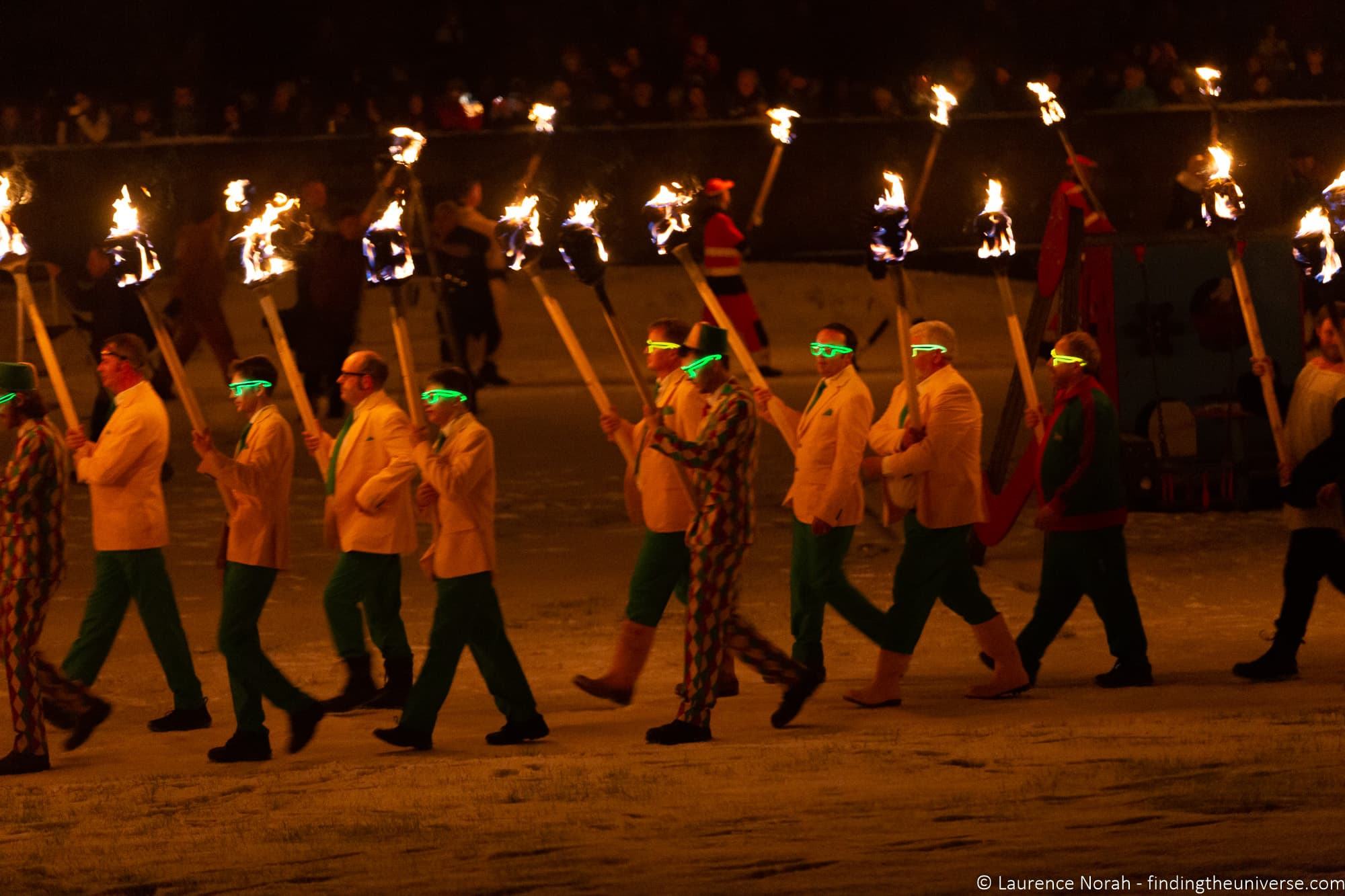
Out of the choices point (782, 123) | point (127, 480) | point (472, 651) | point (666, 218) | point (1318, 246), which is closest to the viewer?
point (472, 651)

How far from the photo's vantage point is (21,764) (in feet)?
28.6

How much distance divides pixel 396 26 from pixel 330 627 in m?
20.3

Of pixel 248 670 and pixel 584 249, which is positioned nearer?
pixel 248 670

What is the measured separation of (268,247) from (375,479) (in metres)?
1.16

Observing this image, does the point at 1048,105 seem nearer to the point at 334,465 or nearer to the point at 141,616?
the point at 334,465

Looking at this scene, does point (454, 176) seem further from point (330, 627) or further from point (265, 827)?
point (265, 827)

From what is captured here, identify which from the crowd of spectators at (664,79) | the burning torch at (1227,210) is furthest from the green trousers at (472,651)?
the crowd of spectators at (664,79)

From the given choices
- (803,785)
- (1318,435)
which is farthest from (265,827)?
(1318,435)

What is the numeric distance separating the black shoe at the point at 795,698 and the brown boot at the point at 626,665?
0.79 metres

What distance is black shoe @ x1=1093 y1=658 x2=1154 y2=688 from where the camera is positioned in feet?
32.7

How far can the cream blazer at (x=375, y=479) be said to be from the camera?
959 centimetres

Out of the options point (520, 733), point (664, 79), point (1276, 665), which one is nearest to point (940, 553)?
point (1276, 665)

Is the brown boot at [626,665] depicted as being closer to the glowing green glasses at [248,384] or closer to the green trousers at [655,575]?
the green trousers at [655,575]

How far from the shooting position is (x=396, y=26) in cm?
2889
